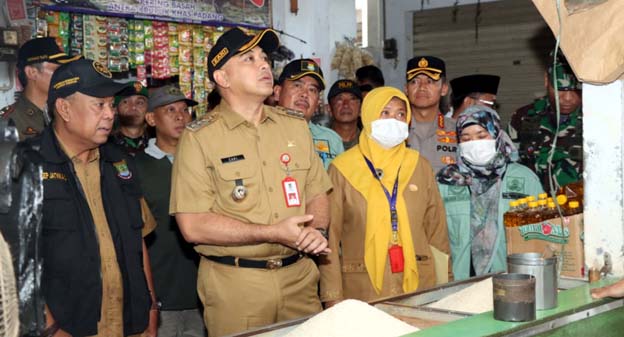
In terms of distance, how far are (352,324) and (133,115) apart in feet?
9.67

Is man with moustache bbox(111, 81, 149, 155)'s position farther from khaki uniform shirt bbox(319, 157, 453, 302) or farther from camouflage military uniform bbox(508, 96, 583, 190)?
camouflage military uniform bbox(508, 96, 583, 190)

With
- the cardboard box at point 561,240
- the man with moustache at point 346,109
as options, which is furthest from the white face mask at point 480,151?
the man with moustache at point 346,109

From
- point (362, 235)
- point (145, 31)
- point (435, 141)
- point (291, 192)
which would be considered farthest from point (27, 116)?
point (435, 141)

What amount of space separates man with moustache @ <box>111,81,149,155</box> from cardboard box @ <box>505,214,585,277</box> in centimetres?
259

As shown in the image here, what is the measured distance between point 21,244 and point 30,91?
2724 mm

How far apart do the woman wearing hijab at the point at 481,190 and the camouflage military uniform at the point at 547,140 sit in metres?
0.76

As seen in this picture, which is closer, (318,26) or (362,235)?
(362,235)

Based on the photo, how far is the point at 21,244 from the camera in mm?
1489

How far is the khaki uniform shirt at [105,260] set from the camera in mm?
2943

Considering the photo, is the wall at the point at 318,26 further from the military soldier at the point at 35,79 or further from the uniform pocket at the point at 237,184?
the uniform pocket at the point at 237,184

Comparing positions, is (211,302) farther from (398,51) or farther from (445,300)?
(398,51)

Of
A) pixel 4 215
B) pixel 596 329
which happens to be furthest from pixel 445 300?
pixel 4 215

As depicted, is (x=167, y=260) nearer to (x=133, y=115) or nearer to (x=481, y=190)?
(x=133, y=115)

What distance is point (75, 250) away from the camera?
284 cm
